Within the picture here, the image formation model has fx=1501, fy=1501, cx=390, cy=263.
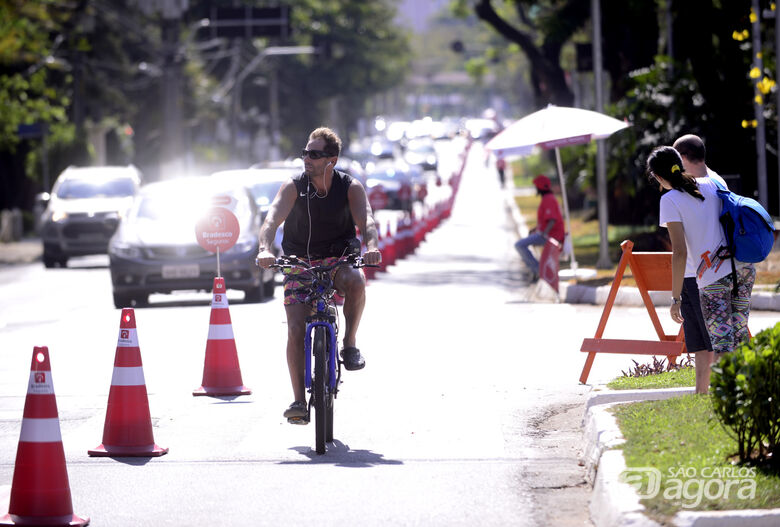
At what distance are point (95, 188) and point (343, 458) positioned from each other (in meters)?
22.8

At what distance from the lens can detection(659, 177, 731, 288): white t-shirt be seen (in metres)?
8.68

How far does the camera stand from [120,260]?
62.3 ft

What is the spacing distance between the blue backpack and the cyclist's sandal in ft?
8.51

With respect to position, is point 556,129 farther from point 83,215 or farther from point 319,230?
point 83,215

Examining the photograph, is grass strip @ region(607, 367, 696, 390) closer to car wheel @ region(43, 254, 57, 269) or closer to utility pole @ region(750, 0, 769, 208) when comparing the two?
utility pole @ region(750, 0, 769, 208)

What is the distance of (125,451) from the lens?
8727 mm

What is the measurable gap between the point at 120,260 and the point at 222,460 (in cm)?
1073

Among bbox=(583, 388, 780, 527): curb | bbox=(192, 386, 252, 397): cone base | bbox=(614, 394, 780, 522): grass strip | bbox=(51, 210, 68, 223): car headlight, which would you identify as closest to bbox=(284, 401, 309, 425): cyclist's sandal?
bbox=(583, 388, 780, 527): curb

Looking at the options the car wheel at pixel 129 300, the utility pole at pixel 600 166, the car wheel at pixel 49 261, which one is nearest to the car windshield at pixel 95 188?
the car wheel at pixel 49 261

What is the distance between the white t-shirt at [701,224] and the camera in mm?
8680

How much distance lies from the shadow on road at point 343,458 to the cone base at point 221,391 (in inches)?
91.8

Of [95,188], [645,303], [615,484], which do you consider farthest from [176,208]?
[615,484]

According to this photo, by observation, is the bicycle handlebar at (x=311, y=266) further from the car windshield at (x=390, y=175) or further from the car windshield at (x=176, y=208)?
the car windshield at (x=390, y=175)

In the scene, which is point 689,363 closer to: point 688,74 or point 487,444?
point 487,444
